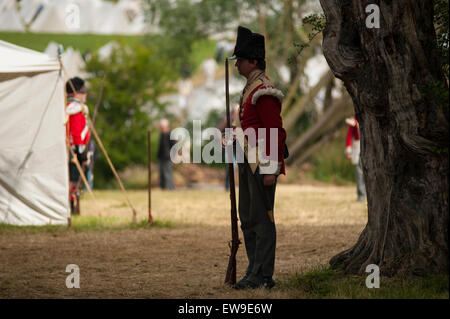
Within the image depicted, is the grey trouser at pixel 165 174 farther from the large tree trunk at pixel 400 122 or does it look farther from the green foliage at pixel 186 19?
the large tree trunk at pixel 400 122

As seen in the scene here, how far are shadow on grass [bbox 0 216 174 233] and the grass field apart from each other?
2 cm

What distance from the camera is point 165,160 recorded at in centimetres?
2222

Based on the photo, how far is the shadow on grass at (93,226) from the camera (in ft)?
39.1

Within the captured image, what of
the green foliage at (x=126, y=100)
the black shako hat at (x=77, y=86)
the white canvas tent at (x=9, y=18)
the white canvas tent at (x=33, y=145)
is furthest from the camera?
the white canvas tent at (x=9, y=18)

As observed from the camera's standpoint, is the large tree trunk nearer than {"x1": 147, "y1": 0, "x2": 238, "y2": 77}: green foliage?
Yes

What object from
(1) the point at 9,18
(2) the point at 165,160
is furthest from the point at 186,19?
(1) the point at 9,18

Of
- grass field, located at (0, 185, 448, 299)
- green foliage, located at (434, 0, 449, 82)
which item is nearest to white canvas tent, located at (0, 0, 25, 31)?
grass field, located at (0, 185, 448, 299)

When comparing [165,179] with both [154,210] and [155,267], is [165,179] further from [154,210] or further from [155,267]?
[155,267]

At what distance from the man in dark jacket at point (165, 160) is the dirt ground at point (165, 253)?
6.61m

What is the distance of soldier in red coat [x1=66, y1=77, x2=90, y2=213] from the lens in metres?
12.9

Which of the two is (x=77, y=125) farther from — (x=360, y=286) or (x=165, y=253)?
(x=360, y=286)

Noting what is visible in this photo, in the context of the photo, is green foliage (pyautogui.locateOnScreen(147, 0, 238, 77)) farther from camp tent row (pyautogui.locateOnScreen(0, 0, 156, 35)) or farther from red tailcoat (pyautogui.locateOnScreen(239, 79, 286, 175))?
red tailcoat (pyautogui.locateOnScreen(239, 79, 286, 175))

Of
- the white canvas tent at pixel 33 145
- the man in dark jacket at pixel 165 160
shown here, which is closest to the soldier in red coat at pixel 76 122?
the white canvas tent at pixel 33 145
